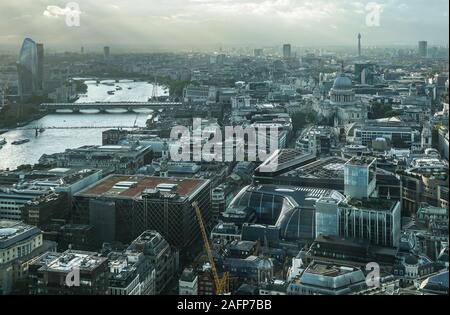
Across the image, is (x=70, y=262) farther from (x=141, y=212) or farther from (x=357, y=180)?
(x=357, y=180)

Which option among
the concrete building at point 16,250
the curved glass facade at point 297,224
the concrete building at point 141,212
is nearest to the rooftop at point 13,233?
the concrete building at point 16,250

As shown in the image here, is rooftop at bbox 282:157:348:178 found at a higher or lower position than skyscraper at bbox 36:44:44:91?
lower

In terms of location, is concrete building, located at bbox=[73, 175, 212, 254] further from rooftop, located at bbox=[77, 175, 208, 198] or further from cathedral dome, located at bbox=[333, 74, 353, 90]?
cathedral dome, located at bbox=[333, 74, 353, 90]

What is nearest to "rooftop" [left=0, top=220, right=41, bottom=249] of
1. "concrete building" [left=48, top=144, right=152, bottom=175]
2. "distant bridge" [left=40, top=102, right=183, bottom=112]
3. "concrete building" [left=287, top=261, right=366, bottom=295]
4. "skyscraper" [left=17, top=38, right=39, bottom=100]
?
"concrete building" [left=287, top=261, right=366, bottom=295]

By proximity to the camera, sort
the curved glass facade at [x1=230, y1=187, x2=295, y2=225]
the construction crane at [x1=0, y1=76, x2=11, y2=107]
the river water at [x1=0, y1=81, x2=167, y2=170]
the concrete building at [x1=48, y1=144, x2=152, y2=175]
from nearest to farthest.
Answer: the curved glass facade at [x1=230, y1=187, x2=295, y2=225]
the concrete building at [x1=48, y1=144, x2=152, y2=175]
the river water at [x1=0, y1=81, x2=167, y2=170]
the construction crane at [x1=0, y1=76, x2=11, y2=107]
